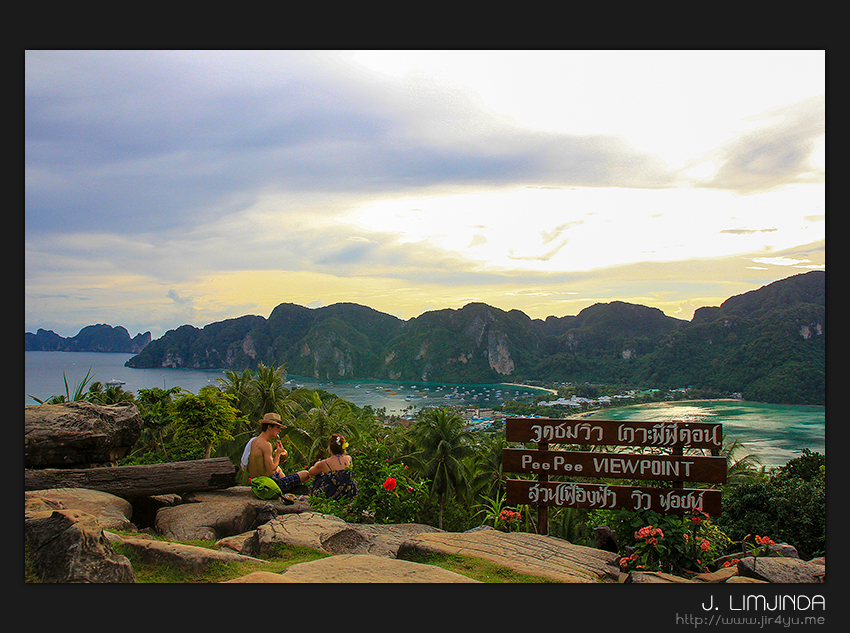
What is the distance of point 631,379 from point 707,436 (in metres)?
78.5

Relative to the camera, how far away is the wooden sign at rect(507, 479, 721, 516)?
213 inches

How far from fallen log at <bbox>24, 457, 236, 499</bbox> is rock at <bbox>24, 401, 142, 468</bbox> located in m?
0.15

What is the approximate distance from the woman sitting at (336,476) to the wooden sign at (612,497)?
7.15 ft

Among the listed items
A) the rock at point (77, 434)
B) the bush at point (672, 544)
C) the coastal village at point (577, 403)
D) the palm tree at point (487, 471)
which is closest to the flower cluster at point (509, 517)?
the bush at point (672, 544)

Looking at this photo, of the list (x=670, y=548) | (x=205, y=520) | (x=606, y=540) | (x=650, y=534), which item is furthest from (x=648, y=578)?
(x=205, y=520)

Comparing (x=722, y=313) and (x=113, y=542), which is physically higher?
(x=722, y=313)

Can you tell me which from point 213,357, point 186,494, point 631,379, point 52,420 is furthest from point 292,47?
point 631,379

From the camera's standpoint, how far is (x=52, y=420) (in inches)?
226

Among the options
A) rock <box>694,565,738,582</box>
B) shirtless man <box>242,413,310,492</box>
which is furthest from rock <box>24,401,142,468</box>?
rock <box>694,565,738,582</box>

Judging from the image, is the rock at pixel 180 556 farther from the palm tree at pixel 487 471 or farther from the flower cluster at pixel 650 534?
the palm tree at pixel 487 471

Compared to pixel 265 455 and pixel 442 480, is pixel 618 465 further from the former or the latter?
pixel 442 480

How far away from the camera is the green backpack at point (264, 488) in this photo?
6762 millimetres

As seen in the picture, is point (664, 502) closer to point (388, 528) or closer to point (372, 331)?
point (388, 528)

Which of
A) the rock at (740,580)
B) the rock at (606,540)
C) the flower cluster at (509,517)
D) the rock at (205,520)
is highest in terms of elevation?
the rock at (740,580)
